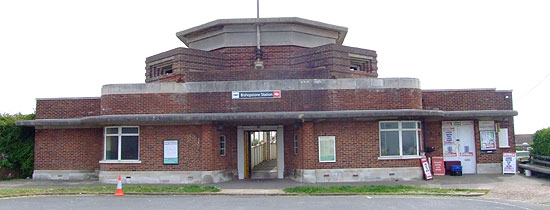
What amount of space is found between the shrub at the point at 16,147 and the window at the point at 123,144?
4.43 metres

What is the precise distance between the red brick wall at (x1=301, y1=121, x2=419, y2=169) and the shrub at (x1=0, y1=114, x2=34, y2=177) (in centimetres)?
1179

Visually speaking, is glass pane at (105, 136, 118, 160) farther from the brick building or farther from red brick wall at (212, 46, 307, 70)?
red brick wall at (212, 46, 307, 70)

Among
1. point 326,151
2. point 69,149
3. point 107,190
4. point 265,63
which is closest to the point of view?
point 107,190

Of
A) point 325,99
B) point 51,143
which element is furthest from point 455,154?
point 51,143

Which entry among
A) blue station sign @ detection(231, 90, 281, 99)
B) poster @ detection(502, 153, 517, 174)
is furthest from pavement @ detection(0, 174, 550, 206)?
blue station sign @ detection(231, 90, 281, 99)

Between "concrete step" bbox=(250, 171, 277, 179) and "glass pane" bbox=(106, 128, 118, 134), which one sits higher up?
"glass pane" bbox=(106, 128, 118, 134)

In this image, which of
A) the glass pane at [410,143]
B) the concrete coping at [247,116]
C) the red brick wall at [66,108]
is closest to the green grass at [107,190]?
the concrete coping at [247,116]

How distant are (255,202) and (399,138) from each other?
23.0 feet

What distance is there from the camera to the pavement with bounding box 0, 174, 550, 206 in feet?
44.5

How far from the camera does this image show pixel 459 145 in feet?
63.4

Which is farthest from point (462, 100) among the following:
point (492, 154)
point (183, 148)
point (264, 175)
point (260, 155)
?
point (183, 148)

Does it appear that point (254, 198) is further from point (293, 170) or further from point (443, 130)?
point (443, 130)

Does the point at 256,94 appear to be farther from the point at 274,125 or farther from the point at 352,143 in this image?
the point at 352,143

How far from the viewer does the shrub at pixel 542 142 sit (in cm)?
1858
